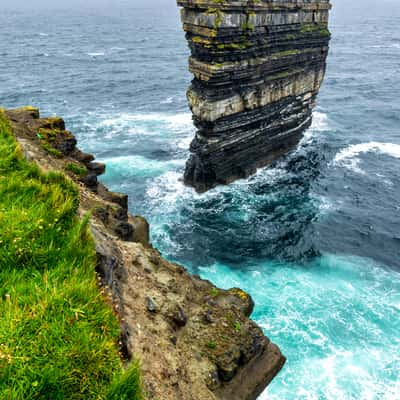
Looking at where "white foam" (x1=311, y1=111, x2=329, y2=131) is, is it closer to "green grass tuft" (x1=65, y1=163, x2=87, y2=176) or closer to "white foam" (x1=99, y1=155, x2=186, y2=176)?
"white foam" (x1=99, y1=155, x2=186, y2=176)

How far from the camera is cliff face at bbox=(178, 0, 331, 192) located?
33.1m

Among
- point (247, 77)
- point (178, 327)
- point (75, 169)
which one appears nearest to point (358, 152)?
point (247, 77)

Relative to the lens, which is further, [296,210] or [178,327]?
[296,210]

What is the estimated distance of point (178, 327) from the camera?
9422mm

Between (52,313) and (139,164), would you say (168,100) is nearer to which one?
(139,164)

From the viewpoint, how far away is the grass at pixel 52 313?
16.2ft

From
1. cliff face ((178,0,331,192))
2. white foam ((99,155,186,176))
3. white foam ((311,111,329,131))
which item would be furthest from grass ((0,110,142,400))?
white foam ((311,111,329,131))

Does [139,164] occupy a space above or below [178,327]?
below

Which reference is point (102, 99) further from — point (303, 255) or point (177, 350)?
point (177, 350)

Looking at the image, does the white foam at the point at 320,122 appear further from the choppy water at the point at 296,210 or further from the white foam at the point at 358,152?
the white foam at the point at 358,152

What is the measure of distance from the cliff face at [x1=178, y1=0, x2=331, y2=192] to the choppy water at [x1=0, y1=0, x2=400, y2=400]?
295 cm

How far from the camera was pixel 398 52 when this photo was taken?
10356 cm

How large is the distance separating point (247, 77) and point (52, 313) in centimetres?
3496

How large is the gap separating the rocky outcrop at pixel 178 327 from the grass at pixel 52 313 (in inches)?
30.0
